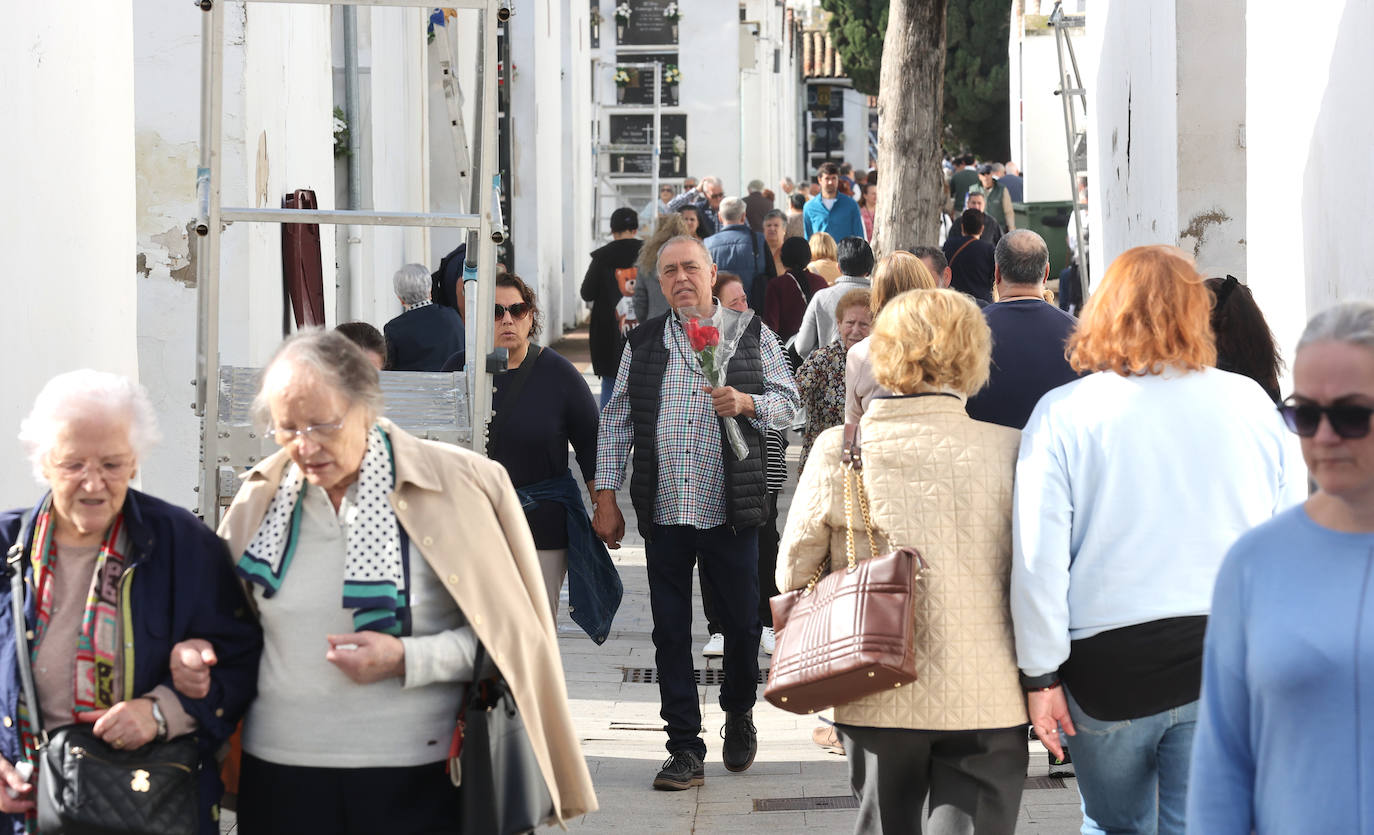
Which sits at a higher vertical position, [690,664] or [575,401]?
[575,401]

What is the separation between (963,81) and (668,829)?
39623 millimetres

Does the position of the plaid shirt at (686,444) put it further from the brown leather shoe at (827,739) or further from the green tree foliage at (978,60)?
the green tree foliage at (978,60)

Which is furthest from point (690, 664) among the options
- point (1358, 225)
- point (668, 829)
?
point (1358, 225)

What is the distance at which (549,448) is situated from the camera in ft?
20.3

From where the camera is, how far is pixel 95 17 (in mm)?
5539

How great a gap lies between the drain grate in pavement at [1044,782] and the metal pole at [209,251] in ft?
9.64

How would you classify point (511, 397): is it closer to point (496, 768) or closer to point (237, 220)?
point (237, 220)

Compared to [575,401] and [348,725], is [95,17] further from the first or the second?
[348,725]

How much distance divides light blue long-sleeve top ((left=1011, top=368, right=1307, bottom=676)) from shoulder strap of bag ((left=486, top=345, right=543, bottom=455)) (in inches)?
98.2

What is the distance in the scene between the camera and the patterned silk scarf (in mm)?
3395

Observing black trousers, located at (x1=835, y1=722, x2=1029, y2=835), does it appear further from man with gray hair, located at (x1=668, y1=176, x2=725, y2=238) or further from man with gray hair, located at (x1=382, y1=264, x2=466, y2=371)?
man with gray hair, located at (x1=668, y1=176, x2=725, y2=238)

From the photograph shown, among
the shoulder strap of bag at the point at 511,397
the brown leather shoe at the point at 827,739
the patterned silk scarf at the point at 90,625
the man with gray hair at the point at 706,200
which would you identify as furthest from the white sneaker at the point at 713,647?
the man with gray hair at the point at 706,200

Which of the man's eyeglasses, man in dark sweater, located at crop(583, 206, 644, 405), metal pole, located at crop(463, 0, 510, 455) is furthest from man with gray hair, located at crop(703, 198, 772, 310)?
the man's eyeglasses

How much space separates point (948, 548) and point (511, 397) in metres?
2.41
